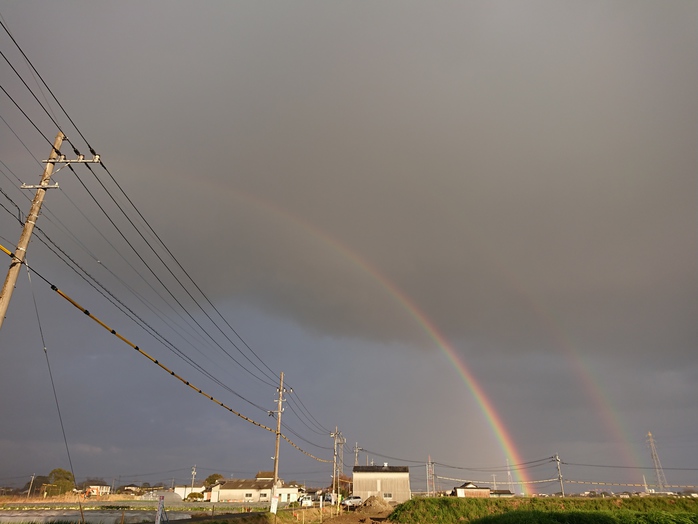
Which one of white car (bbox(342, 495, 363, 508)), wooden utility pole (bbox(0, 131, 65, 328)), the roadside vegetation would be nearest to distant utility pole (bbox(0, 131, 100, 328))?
wooden utility pole (bbox(0, 131, 65, 328))

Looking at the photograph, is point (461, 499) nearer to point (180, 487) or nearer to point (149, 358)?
point (149, 358)

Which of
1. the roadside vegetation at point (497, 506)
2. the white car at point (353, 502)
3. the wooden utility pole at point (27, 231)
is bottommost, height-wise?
the white car at point (353, 502)

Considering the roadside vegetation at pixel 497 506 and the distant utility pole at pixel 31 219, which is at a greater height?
the distant utility pole at pixel 31 219

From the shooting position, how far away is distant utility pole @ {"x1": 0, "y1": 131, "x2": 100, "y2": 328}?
12109 millimetres

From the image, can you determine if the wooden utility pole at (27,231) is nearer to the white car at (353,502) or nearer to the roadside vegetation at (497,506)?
the roadside vegetation at (497,506)

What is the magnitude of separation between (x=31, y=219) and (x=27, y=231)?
43 cm

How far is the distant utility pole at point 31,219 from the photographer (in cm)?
1211

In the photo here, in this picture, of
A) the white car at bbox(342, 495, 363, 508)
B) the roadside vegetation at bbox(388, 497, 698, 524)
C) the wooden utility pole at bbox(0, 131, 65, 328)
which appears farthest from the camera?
the white car at bbox(342, 495, 363, 508)

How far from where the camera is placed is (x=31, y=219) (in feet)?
44.2

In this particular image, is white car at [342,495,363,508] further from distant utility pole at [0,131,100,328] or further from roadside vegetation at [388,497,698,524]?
distant utility pole at [0,131,100,328]

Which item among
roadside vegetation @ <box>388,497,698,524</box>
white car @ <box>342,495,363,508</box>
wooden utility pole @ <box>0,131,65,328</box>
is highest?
wooden utility pole @ <box>0,131,65,328</box>

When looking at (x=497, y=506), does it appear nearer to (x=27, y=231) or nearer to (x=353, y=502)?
(x=353, y=502)

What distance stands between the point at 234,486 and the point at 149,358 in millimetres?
92476

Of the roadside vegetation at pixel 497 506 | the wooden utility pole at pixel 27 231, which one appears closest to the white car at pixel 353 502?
the roadside vegetation at pixel 497 506
